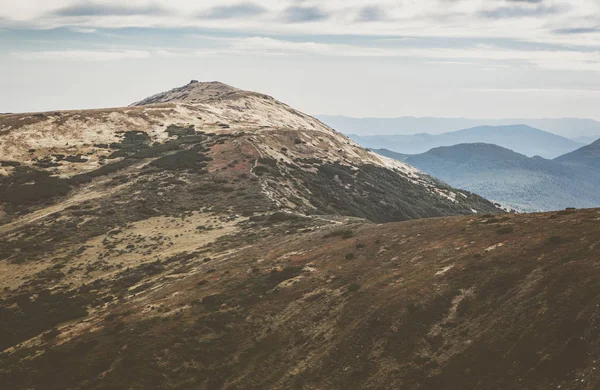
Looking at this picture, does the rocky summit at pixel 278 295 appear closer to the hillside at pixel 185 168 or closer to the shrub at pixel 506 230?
the shrub at pixel 506 230

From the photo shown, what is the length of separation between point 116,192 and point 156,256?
33747 mm

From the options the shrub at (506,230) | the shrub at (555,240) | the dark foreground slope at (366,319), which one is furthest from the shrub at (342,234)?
the shrub at (555,240)

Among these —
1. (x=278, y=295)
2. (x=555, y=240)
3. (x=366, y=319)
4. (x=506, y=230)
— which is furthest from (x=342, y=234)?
(x=555, y=240)

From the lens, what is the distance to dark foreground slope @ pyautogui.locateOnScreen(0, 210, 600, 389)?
1109 inches

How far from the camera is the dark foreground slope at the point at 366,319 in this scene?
92.4ft

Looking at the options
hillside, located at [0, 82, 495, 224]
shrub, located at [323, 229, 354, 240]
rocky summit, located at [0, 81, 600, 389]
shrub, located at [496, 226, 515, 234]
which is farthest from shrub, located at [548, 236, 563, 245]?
hillside, located at [0, 82, 495, 224]

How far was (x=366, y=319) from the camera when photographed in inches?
1431

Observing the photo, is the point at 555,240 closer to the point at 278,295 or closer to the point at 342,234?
the point at 278,295

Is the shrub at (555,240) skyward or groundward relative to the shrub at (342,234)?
skyward

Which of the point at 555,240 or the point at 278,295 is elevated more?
the point at 555,240

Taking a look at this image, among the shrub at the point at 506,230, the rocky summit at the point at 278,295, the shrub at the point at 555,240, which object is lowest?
the rocky summit at the point at 278,295

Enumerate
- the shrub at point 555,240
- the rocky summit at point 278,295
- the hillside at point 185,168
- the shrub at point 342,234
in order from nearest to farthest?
the rocky summit at point 278,295 < the shrub at point 555,240 < the shrub at point 342,234 < the hillside at point 185,168

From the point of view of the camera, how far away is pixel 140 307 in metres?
46.8

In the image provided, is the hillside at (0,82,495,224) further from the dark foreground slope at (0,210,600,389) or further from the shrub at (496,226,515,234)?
the shrub at (496,226,515,234)
